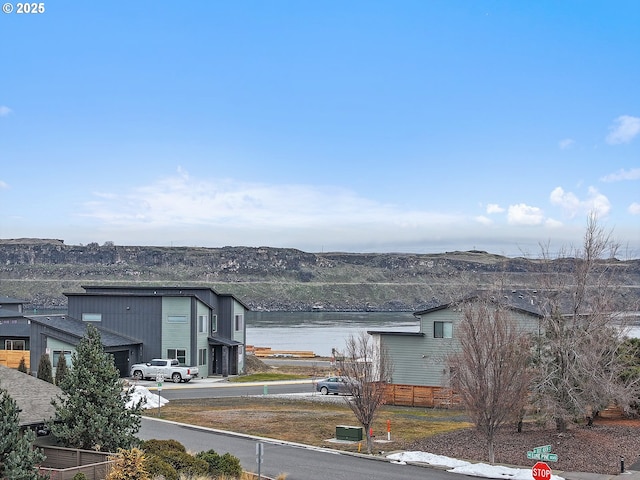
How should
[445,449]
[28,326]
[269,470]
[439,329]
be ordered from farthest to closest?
[28,326] < [439,329] < [445,449] < [269,470]

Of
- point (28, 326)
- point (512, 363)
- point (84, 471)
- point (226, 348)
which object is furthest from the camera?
Result: point (226, 348)

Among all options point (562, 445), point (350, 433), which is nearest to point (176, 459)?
point (350, 433)

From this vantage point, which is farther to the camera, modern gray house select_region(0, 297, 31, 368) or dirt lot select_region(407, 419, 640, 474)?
modern gray house select_region(0, 297, 31, 368)

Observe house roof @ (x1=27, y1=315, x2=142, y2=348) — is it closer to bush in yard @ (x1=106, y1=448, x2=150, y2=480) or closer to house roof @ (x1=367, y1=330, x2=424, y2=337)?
house roof @ (x1=367, y1=330, x2=424, y2=337)

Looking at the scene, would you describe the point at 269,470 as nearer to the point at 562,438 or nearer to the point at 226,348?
the point at 562,438

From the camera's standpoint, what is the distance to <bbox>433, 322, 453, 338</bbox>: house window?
43.3m

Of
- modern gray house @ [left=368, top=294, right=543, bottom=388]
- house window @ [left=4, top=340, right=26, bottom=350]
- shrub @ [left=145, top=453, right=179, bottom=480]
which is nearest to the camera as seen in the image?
shrub @ [left=145, top=453, right=179, bottom=480]

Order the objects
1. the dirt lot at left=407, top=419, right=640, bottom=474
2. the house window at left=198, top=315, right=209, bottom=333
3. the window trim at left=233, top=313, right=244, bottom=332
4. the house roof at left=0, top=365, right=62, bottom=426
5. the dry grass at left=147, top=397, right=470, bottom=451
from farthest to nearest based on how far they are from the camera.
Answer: the window trim at left=233, top=313, right=244, bottom=332, the house window at left=198, top=315, right=209, bottom=333, the dry grass at left=147, top=397, right=470, bottom=451, the dirt lot at left=407, top=419, right=640, bottom=474, the house roof at left=0, top=365, right=62, bottom=426

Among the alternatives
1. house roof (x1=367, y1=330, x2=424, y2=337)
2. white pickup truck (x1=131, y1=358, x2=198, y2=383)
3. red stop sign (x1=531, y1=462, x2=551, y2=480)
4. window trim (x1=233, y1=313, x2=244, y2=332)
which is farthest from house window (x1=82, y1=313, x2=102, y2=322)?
red stop sign (x1=531, y1=462, x2=551, y2=480)

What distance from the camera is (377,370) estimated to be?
31.3 meters

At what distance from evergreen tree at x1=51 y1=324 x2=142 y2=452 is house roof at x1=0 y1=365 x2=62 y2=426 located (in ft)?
1.83

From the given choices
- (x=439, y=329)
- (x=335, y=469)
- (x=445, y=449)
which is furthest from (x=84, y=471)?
(x=439, y=329)

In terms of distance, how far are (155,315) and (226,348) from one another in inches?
244

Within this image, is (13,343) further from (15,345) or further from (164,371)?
(164,371)
